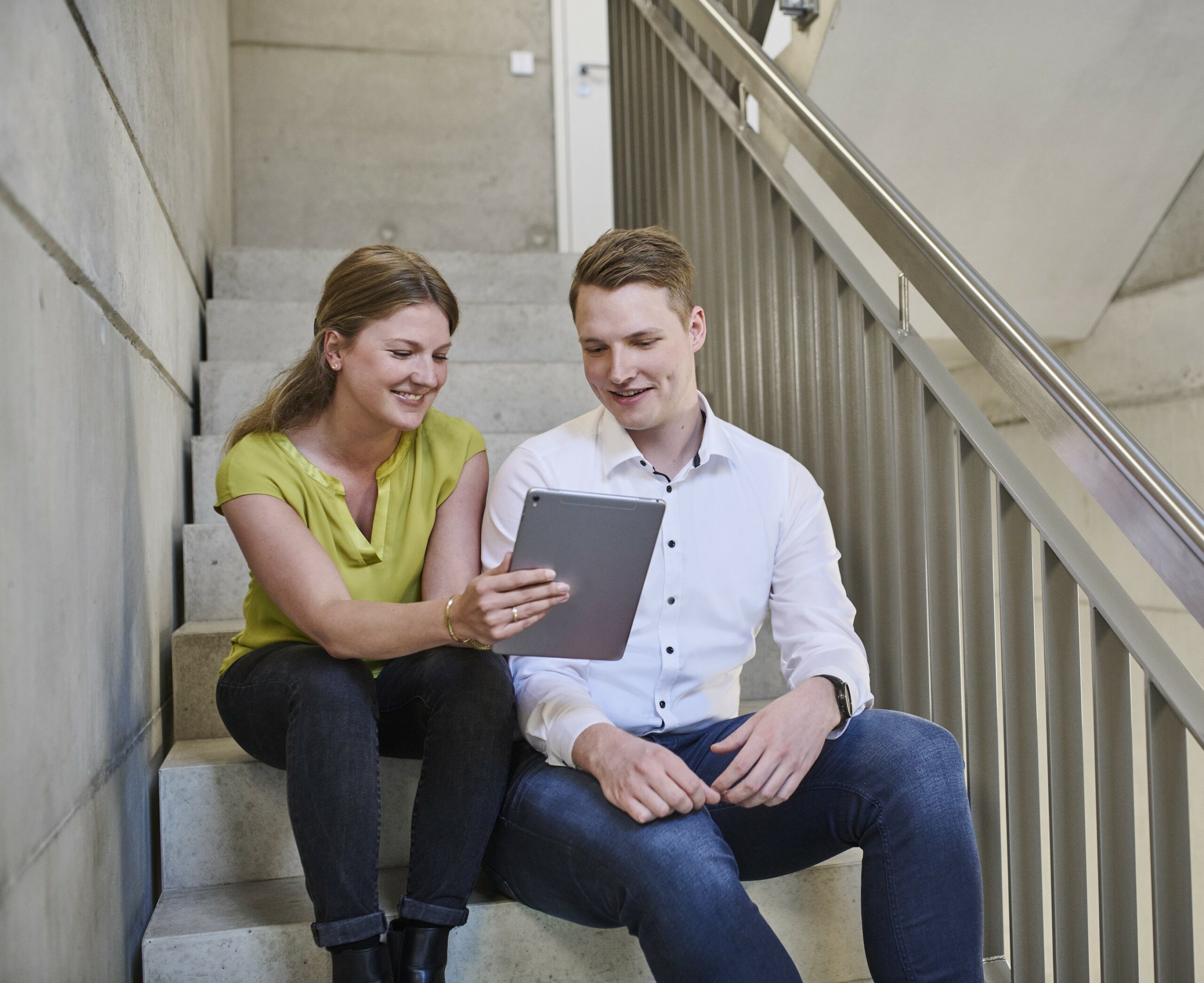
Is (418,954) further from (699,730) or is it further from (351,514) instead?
(351,514)

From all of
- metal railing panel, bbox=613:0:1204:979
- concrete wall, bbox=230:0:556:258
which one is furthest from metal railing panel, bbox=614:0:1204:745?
concrete wall, bbox=230:0:556:258

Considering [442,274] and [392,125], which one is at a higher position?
[392,125]

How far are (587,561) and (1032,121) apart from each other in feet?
6.23

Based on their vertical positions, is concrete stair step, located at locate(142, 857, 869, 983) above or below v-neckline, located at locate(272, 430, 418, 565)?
below

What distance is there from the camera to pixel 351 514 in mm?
1458

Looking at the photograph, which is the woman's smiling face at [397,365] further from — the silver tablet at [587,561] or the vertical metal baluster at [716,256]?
the vertical metal baluster at [716,256]

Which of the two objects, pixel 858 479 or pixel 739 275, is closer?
pixel 858 479

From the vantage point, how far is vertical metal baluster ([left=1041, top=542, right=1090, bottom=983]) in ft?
3.93

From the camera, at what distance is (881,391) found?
154cm

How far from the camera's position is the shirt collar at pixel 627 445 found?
1418 mm

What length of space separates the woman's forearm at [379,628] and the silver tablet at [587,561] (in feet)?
0.34

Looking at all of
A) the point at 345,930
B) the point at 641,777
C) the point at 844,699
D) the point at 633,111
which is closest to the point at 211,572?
the point at 345,930

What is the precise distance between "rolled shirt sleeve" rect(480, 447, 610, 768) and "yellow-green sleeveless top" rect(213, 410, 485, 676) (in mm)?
92

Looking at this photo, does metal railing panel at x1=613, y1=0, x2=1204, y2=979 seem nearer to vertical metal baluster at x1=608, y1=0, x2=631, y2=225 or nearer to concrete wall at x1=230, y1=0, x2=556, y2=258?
vertical metal baluster at x1=608, y1=0, x2=631, y2=225
